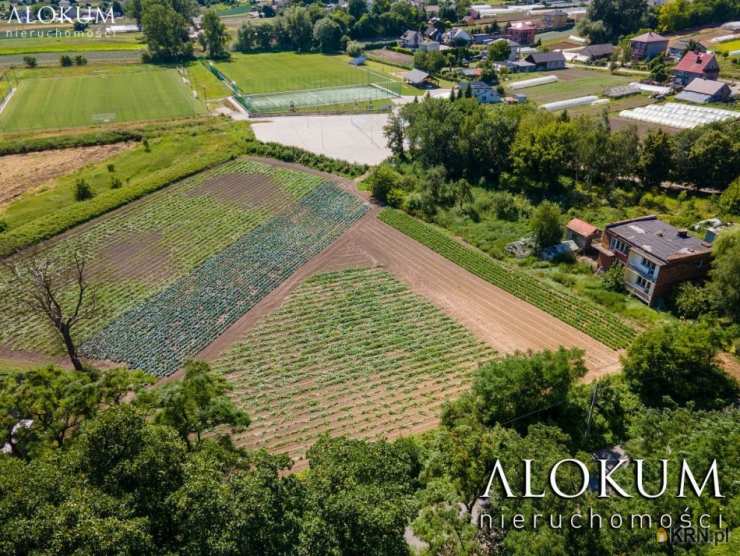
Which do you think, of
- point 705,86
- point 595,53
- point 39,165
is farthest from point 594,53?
point 39,165

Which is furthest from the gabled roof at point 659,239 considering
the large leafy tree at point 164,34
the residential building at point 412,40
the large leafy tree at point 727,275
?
the large leafy tree at point 164,34

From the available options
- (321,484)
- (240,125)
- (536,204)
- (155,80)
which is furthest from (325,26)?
(321,484)

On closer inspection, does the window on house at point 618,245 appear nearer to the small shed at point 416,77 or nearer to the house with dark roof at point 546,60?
the small shed at point 416,77

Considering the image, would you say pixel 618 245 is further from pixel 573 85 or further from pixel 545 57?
pixel 545 57

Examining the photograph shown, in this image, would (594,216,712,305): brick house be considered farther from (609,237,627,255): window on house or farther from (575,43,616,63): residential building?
(575,43,616,63): residential building

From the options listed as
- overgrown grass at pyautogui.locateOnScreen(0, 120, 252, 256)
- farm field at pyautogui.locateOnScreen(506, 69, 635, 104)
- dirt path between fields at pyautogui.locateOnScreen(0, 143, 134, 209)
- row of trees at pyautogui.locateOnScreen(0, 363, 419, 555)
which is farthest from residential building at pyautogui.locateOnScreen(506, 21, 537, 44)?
row of trees at pyautogui.locateOnScreen(0, 363, 419, 555)

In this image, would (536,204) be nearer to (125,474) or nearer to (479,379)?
(479,379)
